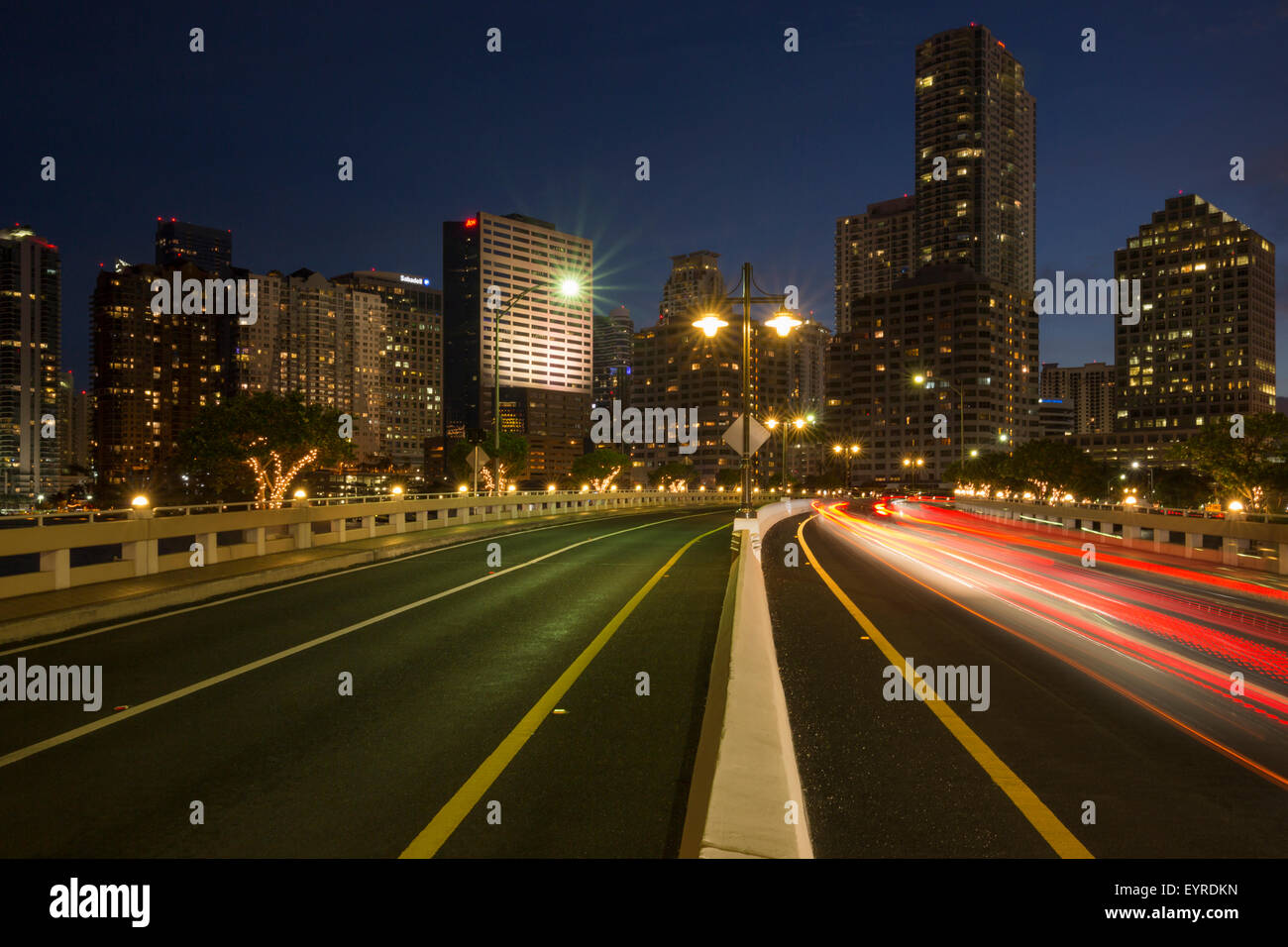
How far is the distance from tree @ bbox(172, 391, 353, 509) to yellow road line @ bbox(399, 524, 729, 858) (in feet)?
238

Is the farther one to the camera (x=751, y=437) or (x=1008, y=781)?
(x=751, y=437)

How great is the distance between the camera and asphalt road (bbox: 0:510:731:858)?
4.59 metres

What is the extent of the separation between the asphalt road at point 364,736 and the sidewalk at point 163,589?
0.56 meters

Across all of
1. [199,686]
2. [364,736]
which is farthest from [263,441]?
[364,736]

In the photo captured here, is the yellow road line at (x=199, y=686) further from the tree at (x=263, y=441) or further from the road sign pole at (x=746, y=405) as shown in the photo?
the tree at (x=263, y=441)

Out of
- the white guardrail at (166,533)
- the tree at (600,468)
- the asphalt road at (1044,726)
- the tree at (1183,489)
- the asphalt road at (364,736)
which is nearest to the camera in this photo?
the asphalt road at (364,736)

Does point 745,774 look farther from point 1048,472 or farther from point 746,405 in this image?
point 1048,472

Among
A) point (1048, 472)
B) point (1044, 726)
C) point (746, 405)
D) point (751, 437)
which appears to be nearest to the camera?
point (1044, 726)

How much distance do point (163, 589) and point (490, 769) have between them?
388 inches

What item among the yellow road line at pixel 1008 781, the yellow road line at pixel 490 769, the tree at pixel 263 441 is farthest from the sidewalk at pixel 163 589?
the tree at pixel 263 441

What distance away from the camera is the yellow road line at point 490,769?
4.45 metres

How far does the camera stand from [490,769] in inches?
223

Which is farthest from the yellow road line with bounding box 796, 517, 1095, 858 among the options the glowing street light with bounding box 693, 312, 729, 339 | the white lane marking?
the glowing street light with bounding box 693, 312, 729, 339

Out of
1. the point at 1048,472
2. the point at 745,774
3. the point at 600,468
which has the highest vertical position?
the point at 600,468
